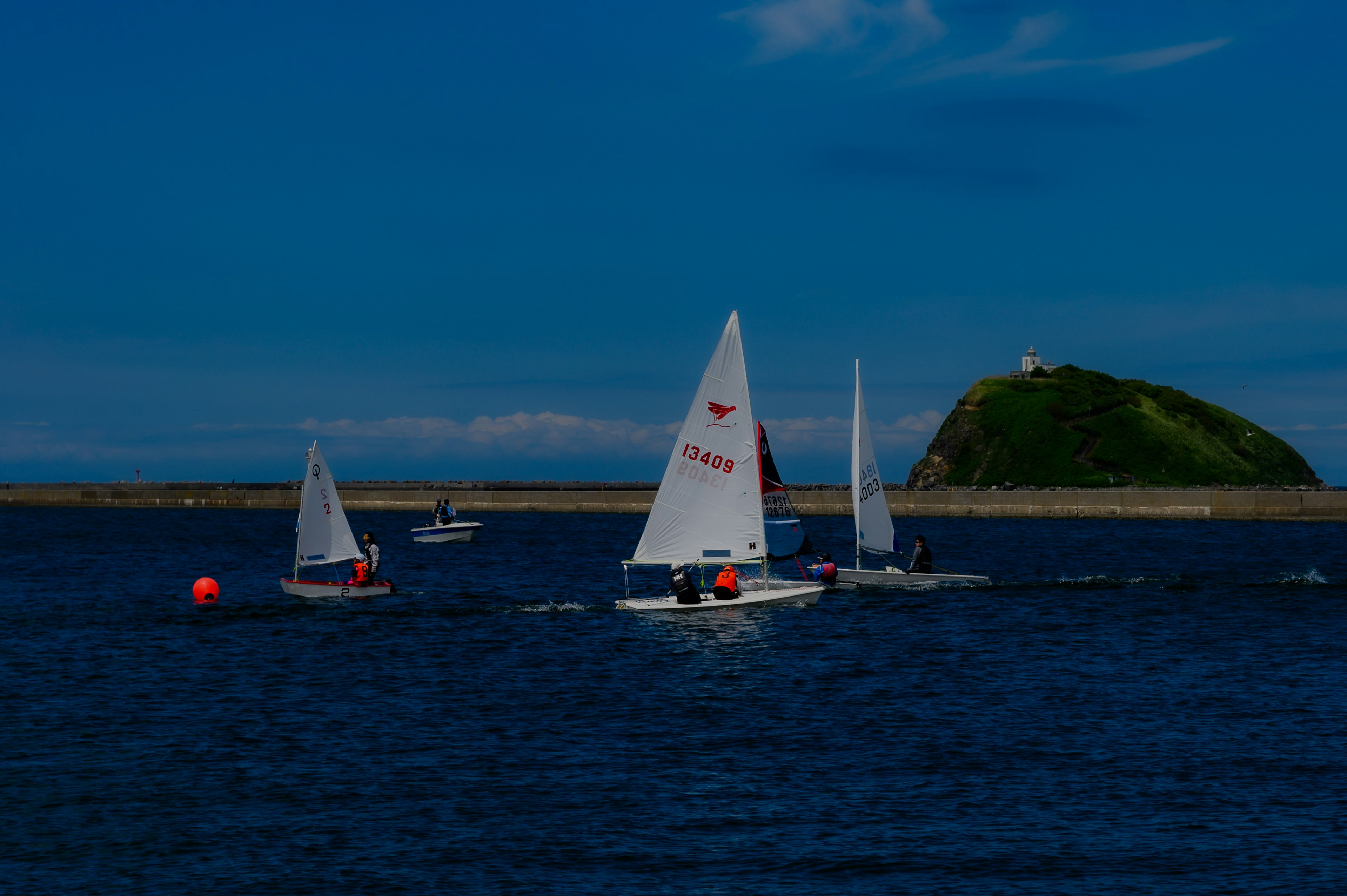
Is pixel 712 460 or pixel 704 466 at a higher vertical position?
pixel 712 460

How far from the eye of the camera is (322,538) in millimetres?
39344

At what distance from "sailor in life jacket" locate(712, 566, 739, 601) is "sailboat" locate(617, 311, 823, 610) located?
17 cm

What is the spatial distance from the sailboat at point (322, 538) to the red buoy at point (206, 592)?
2443mm

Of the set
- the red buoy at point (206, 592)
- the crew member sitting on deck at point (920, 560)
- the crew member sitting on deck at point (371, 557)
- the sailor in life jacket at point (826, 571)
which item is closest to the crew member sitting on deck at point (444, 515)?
the red buoy at point (206, 592)

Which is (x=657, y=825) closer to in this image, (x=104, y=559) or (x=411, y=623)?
(x=411, y=623)

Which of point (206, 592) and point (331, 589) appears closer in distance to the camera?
point (331, 589)

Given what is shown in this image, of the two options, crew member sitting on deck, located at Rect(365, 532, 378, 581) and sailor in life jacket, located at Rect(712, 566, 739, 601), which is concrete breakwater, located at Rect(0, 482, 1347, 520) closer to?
crew member sitting on deck, located at Rect(365, 532, 378, 581)

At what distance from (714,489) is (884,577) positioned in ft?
33.1

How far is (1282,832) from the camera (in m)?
15.7

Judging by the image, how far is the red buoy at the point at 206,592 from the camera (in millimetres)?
40375

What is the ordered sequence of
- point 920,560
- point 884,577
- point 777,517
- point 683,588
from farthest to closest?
point 884,577, point 920,560, point 777,517, point 683,588

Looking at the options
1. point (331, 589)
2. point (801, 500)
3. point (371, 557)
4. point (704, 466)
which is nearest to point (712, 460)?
point (704, 466)

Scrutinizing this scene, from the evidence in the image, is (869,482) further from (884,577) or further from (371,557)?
(371,557)

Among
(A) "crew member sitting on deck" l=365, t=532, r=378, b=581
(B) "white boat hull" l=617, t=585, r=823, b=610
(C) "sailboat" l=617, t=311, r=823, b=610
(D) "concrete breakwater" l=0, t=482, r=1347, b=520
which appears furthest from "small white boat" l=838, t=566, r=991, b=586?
(D) "concrete breakwater" l=0, t=482, r=1347, b=520
